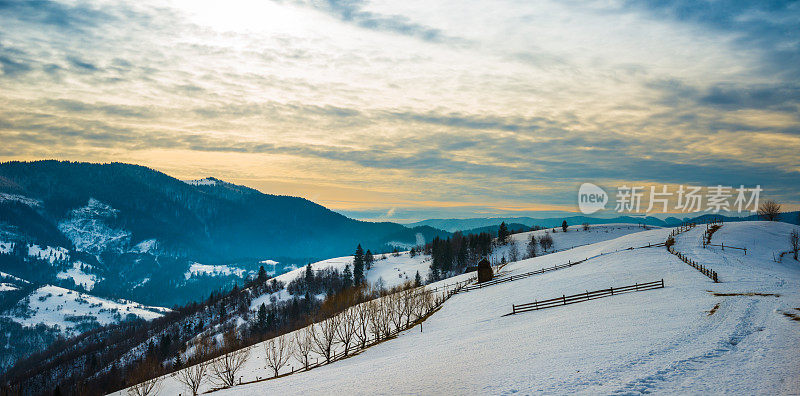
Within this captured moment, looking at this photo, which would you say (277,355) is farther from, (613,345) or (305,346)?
(613,345)

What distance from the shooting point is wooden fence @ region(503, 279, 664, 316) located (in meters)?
50.0

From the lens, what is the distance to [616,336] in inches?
1211

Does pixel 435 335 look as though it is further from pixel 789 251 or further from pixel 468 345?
pixel 789 251

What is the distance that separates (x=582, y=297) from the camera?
52.0 metres

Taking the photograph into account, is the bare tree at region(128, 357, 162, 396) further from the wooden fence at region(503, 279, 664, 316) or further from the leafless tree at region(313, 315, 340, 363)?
the wooden fence at region(503, 279, 664, 316)

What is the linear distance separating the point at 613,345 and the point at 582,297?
25.1 metres

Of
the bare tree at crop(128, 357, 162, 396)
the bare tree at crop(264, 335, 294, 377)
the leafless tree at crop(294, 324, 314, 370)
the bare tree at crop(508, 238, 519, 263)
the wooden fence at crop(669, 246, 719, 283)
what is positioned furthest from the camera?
the bare tree at crop(508, 238, 519, 263)

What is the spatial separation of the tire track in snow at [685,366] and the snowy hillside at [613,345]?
0.19 feet

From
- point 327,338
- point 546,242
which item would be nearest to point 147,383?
point 327,338

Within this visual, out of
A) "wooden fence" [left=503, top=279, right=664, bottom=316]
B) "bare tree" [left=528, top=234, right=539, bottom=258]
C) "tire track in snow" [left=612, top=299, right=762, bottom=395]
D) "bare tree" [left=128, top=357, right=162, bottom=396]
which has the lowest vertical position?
"bare tree" [left=128, top=357, right=162, bottom=396]

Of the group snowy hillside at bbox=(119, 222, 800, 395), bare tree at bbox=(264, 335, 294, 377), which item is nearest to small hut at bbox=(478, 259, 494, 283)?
snowy hillside at bbox=(119, 222, 800, 395)

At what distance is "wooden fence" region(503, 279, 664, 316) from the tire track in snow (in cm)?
2135

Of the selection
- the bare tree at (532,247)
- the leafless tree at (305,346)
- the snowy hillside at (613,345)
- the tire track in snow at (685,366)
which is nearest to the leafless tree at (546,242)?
the bare tree at (532,247)

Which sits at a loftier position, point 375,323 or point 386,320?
point 386,320
